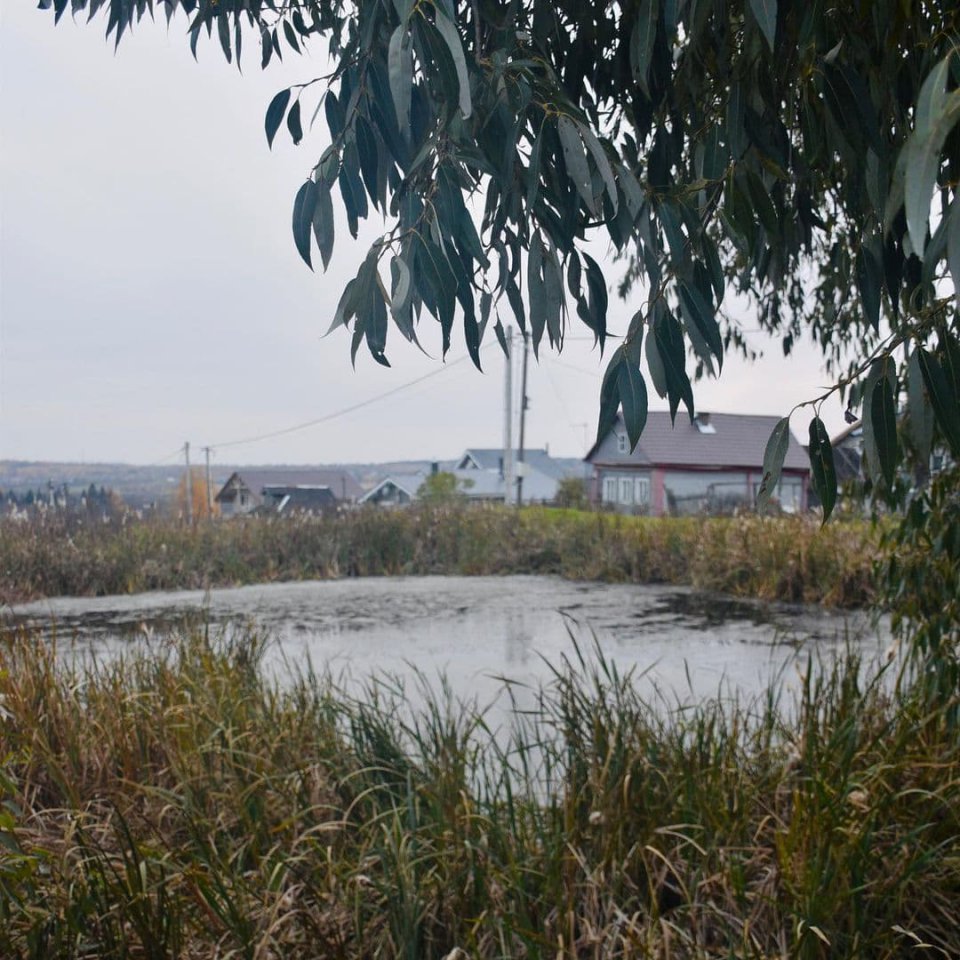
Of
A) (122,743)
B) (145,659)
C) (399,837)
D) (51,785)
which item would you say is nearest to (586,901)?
(399,837)

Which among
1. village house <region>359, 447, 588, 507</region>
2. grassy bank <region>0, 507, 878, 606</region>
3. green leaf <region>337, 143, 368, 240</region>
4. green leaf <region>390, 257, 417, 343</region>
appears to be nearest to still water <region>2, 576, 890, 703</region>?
grassy bank <region>0, 507, 878, 606</region>

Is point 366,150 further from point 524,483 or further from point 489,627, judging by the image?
point 524,483

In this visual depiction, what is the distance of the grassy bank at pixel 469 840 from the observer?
5.33 feet

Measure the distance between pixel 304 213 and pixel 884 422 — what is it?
27.2 inches

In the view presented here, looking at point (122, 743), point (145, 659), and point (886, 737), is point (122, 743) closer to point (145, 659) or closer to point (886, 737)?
point (145, 659)

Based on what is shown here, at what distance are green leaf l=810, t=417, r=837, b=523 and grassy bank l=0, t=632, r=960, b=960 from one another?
2.78 ft

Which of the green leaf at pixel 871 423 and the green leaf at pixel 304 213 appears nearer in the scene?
the green leaf at pixel 871 423

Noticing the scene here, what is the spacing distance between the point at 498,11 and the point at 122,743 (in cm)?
195

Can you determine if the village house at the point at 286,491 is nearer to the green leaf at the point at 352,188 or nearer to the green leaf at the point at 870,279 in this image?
the green leaf at the point at 352,188

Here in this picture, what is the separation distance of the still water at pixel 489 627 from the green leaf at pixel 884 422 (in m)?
3.02

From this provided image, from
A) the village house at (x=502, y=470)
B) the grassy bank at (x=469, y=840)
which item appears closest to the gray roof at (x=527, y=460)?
the village house at (x=502, y=470)

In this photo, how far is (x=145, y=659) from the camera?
3055mm

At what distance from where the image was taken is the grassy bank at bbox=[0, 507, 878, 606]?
307 inches

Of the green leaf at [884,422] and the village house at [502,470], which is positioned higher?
the village house at [502,470]
